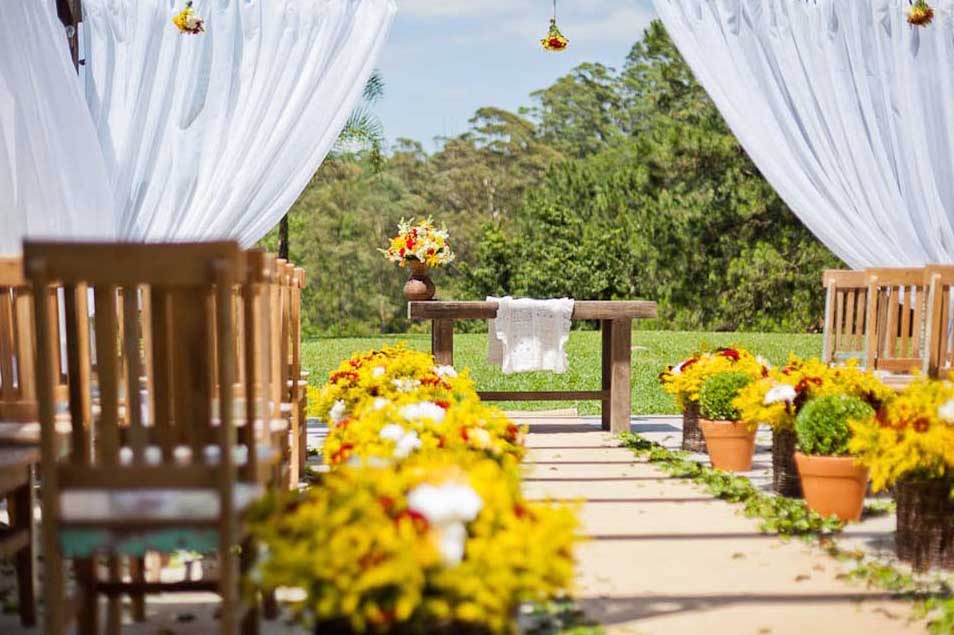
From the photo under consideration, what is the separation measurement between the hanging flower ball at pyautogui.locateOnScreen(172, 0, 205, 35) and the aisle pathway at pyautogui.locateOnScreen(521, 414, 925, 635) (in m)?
2.41

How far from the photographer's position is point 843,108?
442cm

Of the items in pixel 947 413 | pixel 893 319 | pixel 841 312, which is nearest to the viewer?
pixel 947 413

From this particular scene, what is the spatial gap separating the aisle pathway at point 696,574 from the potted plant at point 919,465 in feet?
0.77

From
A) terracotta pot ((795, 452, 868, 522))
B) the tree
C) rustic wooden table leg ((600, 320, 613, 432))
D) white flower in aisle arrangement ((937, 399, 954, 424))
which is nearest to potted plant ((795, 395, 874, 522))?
terracotta pot ((795, 452, 868, 522))

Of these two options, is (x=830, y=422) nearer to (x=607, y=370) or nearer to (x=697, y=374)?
(x=697, y=374)

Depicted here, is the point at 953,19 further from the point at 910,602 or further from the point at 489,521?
the point at 489,521

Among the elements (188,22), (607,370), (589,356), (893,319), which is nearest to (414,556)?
(893,319)

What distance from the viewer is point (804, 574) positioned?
271cm

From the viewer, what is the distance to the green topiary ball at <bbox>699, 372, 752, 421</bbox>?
4219mm

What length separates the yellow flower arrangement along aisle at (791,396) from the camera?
350cm

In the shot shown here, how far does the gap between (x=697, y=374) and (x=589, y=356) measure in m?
7.23

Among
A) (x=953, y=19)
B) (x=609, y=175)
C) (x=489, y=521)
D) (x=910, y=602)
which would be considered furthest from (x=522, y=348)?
(x=609, y=175)

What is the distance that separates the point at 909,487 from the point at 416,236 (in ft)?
10.5

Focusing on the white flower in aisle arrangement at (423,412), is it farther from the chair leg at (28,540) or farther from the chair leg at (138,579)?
the chair leg at (28,540)
